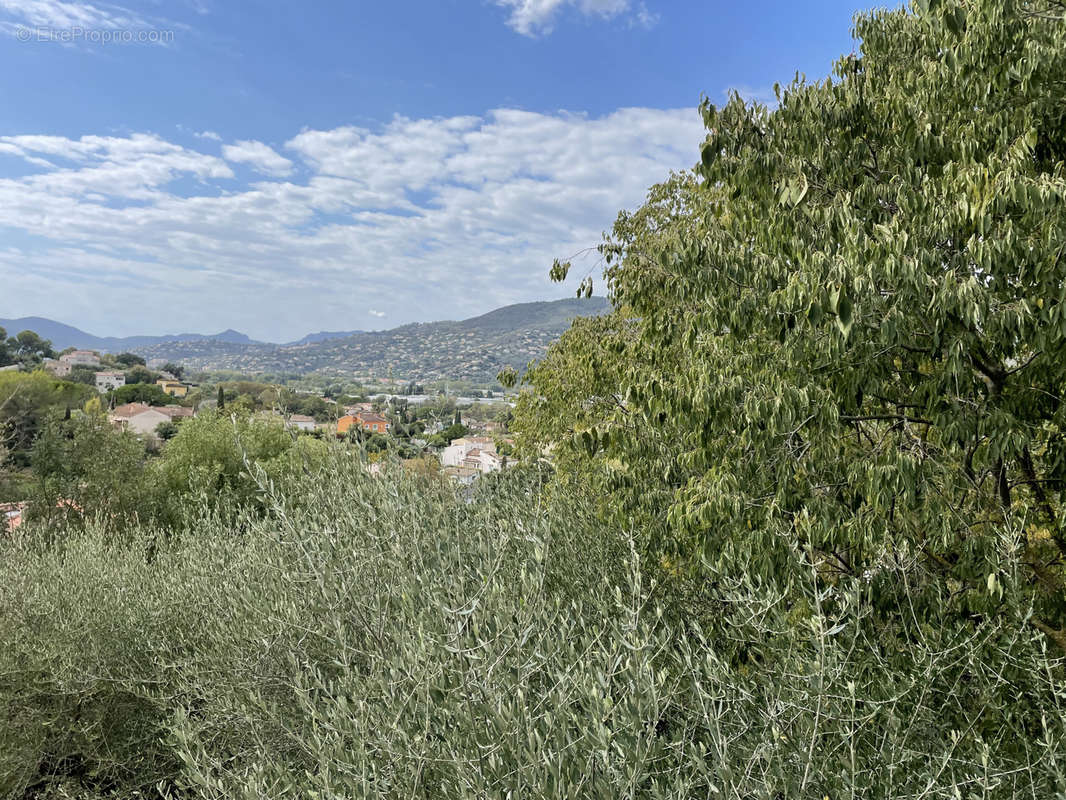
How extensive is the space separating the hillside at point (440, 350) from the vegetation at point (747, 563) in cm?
286

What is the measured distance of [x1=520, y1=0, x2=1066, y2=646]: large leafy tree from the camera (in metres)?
3.78

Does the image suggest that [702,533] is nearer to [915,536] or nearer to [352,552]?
[915,536]

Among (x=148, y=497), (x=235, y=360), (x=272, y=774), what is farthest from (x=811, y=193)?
(x=235, y=360)

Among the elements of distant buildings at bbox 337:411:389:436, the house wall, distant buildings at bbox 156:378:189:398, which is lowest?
the house wall

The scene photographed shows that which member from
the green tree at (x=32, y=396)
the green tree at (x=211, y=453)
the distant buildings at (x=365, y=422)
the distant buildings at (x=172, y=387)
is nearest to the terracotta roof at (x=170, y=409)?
the green tree at (x=32, y=396)

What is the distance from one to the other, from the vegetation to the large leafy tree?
0.10 feet

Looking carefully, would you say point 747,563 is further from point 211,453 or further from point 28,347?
point 28,347

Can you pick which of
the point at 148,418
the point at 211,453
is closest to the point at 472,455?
the point at 211,453

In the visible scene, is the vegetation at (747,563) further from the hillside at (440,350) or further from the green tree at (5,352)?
the green tree at (5,352)

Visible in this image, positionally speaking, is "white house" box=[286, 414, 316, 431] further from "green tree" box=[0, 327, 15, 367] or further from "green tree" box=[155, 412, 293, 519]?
"green tree" box=[0, 327, 15, 367]

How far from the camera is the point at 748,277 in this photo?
15.7 ft

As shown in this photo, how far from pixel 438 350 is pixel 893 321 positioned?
30.0 meters

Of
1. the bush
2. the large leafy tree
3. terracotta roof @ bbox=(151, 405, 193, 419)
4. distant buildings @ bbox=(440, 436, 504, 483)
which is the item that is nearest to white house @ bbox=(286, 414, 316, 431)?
the bush

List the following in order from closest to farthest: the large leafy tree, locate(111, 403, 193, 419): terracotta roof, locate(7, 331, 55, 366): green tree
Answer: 1. the large leafy tree
2. locate(111, 403, 193, 419): terracotta roof
3. locate(7, 331, 55, 366): green tree
